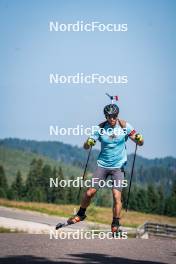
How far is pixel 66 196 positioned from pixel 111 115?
148849mm

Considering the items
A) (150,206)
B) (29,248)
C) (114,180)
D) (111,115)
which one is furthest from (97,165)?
(150,206)

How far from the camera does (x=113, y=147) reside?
9.48 metres

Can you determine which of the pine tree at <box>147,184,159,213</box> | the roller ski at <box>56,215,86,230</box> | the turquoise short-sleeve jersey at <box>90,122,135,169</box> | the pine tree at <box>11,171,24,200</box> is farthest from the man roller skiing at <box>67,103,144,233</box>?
the pine tree at <box>11,171,24,200</box>

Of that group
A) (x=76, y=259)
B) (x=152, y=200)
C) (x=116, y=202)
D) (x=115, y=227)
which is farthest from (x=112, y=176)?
(x=152, y=200)

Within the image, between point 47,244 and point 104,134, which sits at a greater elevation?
point 104,134

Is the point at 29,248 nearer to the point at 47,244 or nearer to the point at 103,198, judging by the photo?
the point at 47,244

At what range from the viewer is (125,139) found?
9719mm

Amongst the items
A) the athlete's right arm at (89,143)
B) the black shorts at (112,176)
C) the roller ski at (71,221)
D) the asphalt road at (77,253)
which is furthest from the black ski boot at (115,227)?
the athlete's right arm at (89,143)

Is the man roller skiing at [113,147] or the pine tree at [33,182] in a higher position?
the pine tree at [33,182]

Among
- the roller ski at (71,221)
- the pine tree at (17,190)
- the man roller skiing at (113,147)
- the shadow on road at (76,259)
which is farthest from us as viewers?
the pine tree at (17,190)

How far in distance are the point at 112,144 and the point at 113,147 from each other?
0.20 feet

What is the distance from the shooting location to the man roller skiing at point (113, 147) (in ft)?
31.0

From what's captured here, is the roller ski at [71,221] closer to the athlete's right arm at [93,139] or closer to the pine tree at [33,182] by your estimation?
the athlete's right arm at [93,139]

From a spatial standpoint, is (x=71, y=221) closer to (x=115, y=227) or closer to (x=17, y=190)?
(x=115, y=227)
